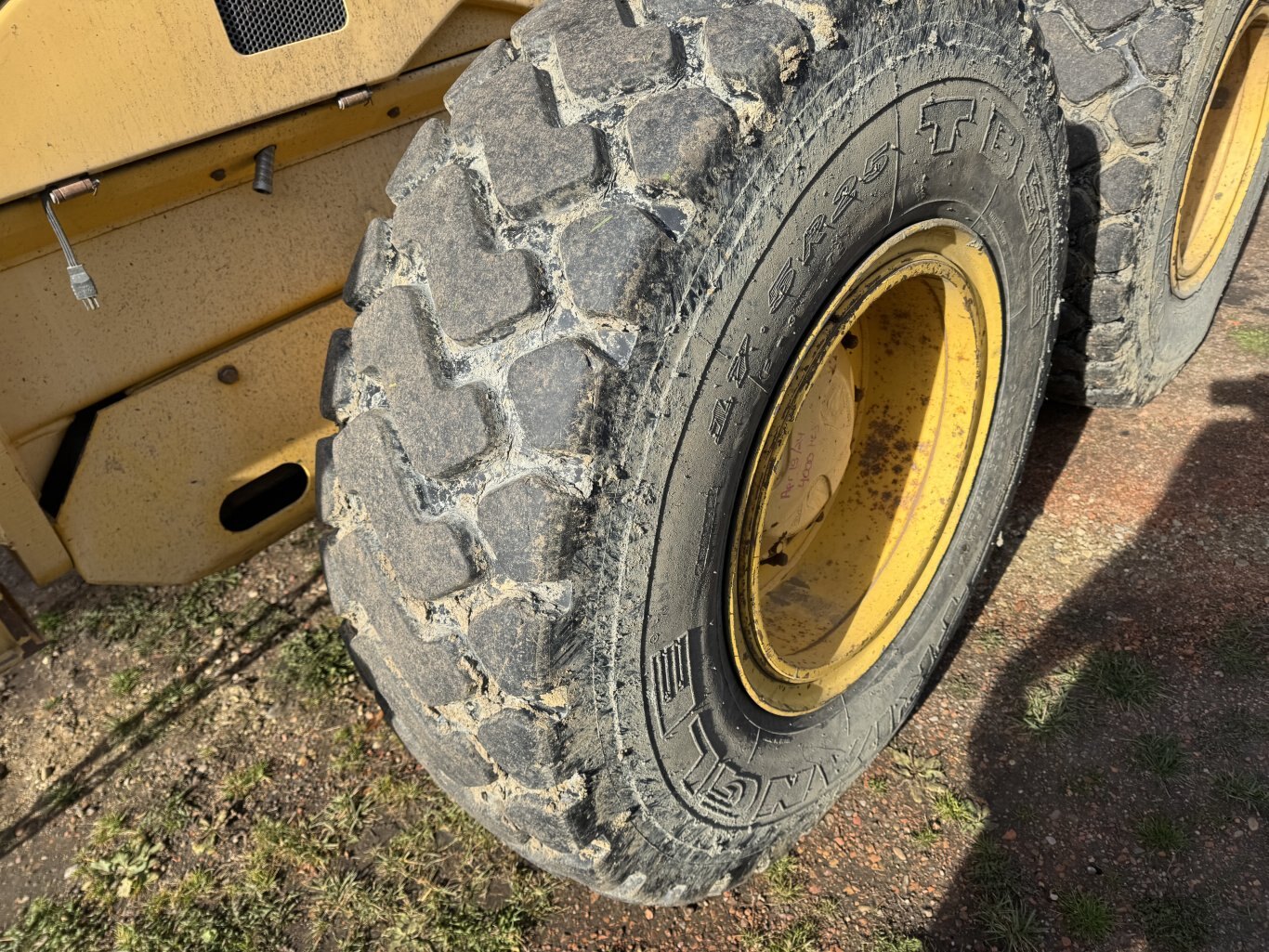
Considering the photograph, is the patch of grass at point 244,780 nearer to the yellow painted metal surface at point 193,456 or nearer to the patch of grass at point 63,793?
the patch of grass at point 63,793

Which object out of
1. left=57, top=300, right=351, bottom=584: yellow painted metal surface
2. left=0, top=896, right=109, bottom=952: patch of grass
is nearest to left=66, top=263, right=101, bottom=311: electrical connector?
left=57, top=300, right=351, bottom=584: yellow painted metal surface

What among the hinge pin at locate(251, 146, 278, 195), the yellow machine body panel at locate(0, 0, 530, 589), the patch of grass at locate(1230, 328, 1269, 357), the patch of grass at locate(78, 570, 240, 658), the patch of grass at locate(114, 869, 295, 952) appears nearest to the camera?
the yellow machine body panel at locate(0, 0, 530, 589)

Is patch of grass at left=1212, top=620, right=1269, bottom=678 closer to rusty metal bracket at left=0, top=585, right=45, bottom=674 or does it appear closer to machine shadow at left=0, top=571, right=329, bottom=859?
machine shadow at left=0, top=571, right=329, bottom=859

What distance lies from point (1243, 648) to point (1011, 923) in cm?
98

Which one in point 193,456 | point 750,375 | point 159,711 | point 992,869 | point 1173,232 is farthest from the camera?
point 1173,232

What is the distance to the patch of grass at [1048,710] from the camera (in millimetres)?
2139

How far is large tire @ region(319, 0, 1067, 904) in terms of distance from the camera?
3.91 ft

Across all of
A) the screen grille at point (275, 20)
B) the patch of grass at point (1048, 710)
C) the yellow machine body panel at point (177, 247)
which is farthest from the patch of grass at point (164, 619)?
the patch of grass at point (1048, 710)

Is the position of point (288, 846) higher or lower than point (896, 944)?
higher

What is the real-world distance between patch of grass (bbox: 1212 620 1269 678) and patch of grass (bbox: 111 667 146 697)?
2820 millimetres

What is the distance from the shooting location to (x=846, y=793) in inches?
81.8

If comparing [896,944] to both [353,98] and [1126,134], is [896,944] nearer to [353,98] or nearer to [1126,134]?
[353,98]

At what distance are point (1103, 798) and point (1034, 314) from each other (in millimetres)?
1060

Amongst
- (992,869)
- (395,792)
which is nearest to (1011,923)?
(992,869)
